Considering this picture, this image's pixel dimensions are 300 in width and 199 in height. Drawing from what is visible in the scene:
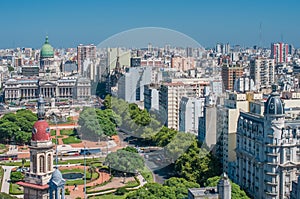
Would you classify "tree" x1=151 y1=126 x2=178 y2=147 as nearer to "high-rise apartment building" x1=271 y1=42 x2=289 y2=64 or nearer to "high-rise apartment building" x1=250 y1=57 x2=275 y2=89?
"high-rise apartment building" x1=250 y1=57 x2=275 y2=89

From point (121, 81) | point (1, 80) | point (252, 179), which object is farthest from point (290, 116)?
point (1, 80)

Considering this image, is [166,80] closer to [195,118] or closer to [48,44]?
[195,118]

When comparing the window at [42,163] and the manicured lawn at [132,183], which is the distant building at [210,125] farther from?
the window at [42,163]

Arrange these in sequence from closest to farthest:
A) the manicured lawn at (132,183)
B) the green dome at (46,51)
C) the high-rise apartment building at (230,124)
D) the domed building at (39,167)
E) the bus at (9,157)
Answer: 1. the domed building at (39,167)
2. the high-rise apartment building at (230,124)
3. the manicured lawn at (132,183)
4. the bus at (9,157)
5. the green dome at (46,51)

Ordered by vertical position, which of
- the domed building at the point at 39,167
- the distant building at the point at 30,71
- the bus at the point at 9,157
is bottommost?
the bus at the point at 9,157

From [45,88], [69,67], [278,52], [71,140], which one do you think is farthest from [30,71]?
[278,52]

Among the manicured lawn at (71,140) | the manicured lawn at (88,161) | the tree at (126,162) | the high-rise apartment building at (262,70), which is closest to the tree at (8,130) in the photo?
the manicured lawn at (71,140)
